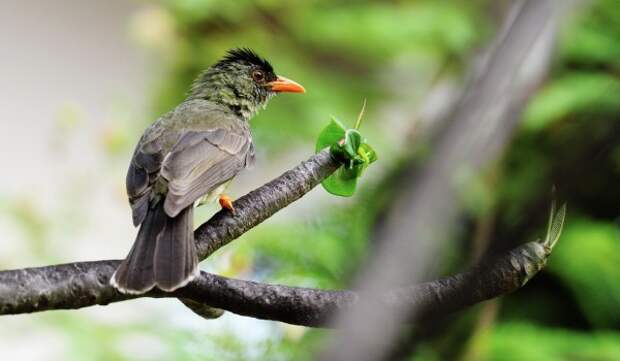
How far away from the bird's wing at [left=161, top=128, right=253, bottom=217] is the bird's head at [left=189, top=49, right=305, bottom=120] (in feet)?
1.01

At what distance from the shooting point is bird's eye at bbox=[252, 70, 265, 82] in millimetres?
2623

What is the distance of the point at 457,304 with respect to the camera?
0.75m

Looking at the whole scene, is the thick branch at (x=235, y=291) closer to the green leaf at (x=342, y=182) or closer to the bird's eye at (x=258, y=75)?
the green leaf at (x=342, y=182)

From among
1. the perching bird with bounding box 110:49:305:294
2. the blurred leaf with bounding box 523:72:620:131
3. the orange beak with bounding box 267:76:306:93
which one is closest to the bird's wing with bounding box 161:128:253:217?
the perching bird with bounding box 110:49:305:294

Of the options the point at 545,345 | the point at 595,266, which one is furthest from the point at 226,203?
the point at 595,266

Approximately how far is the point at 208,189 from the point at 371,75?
280 centimetres

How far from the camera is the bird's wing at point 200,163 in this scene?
1.85m

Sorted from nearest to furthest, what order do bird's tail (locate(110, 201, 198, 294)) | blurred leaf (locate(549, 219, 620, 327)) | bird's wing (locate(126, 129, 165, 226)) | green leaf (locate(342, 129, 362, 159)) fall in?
bird's tail (locate(110, 201, 198, 294))
green leaf (locate(342, 129, 362, 159))
bird's wing (locate(126, 129, 165, 226))
blurred leaf (locate(549, 219, 620, 327))

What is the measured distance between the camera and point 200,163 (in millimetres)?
2006

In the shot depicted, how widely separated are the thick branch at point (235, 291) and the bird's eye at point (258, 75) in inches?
50.5

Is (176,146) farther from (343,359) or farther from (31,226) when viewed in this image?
(31,226)

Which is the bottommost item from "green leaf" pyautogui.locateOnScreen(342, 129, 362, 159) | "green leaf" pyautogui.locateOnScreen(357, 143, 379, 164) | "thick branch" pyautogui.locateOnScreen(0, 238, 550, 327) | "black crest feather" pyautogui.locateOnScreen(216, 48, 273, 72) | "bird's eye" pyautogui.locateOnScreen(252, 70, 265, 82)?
"thick branch" pyautogui.locateOnScreen(0, 238, 550, 327)

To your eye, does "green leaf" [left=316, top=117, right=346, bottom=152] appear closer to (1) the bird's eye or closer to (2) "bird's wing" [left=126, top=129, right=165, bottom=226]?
(2) "bird's wing" [left=126, top=129, right=165, bottom=226]

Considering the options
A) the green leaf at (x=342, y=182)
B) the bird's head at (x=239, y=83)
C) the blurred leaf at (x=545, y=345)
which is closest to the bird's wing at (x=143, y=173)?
the green leaf at (x=342, y=182)
